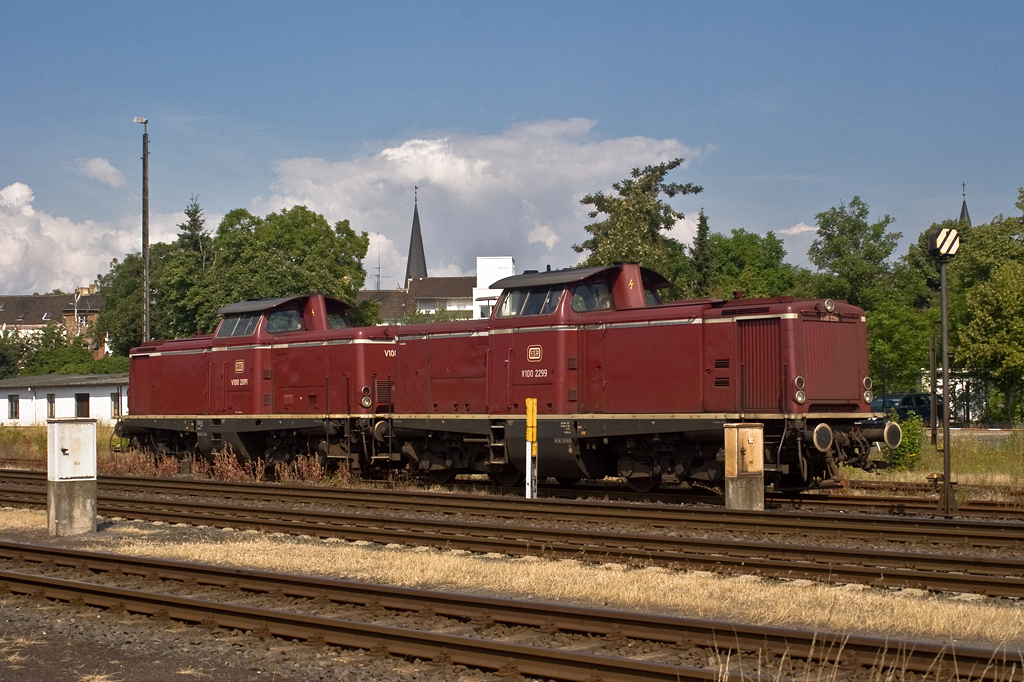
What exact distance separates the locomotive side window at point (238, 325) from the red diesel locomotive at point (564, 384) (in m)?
0.07

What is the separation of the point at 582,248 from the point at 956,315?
71.8 feet

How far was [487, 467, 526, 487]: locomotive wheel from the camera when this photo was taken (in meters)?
18.8

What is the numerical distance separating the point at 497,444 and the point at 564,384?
1.75 metres

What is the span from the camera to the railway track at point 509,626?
6.17 meters

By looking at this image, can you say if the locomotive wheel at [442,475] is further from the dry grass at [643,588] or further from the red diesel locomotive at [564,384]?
the dry grass at [643,588]

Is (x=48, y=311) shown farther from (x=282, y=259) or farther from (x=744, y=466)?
(x=744, y=466)

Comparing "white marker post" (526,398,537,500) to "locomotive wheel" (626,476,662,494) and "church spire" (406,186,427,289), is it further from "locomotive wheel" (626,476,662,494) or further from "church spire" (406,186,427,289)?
"church spire" (406,186,427,289)

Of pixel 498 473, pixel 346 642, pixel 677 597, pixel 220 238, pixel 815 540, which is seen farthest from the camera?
pixel 220 238

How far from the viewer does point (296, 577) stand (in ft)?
29.7

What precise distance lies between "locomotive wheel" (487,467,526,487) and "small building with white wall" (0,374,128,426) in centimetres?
3128

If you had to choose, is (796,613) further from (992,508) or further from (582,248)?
(582,248)

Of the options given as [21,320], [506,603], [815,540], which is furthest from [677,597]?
[21,320]

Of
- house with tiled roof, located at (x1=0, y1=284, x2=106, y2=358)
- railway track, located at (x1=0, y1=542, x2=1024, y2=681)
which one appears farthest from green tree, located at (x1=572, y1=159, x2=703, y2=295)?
house with tiled roof, located at (x1=0, y1=284, x2=106, y2=358)

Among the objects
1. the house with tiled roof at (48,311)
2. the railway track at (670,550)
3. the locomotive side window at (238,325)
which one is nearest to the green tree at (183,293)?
the locomotive side window at (238,325)
